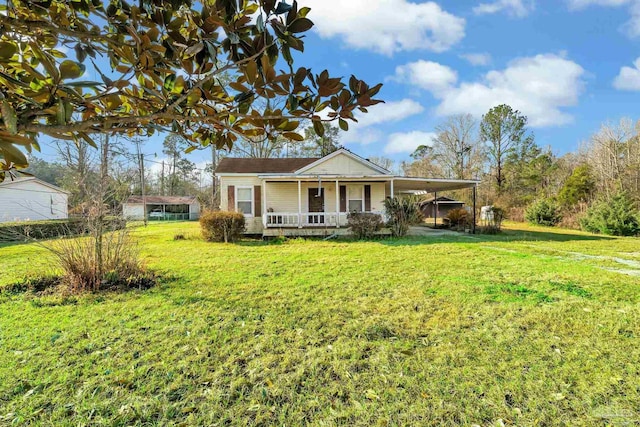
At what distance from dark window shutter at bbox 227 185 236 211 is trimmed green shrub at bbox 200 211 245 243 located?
7.50ft

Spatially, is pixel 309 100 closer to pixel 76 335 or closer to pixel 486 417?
pixel 486 417

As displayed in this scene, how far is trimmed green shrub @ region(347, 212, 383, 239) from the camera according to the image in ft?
40.6

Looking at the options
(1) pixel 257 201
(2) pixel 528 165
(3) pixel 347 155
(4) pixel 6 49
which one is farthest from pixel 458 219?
(4) pixel 6 49

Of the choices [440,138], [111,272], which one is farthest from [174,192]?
[111,272]

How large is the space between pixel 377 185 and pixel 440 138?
66.4 ft

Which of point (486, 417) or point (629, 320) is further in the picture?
point (629, 320)

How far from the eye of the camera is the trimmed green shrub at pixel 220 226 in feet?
39.2

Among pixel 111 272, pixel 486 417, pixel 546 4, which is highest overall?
pixel 546 4

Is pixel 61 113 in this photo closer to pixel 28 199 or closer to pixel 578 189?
pixel 578 189

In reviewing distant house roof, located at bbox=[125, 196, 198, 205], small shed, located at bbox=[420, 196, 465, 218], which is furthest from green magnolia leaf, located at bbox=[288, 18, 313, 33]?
distant house roof, located at bbox=[125, 196, 198, 205]

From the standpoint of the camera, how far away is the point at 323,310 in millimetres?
4008

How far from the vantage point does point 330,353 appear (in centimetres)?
287

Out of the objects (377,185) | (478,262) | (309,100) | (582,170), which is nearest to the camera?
(309,100)

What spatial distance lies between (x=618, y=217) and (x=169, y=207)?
44176 millimetres
